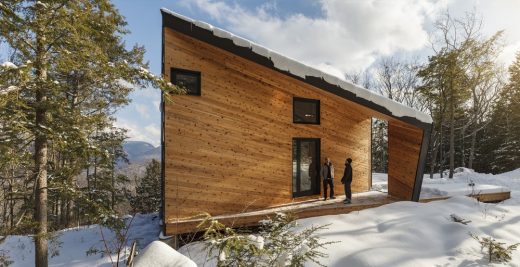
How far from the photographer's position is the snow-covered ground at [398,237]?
18.4 feet

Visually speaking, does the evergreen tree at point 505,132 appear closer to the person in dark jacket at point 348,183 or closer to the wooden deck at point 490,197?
the wooden deck at point 490,197

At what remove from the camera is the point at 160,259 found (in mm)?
2568

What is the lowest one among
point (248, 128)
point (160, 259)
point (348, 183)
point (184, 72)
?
point (348, 183)

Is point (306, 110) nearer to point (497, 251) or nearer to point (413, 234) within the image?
point (413, 234)

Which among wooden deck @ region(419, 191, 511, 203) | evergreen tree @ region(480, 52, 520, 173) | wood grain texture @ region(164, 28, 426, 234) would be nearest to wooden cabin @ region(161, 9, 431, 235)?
wood grain texture @ region(164, 28, 426, 234)

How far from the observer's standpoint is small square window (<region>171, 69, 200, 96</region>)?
7.38 meters

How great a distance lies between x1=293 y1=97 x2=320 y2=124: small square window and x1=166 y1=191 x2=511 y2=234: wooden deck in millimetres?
2768

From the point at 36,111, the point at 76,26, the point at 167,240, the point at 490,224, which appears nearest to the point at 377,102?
the point at 490,224

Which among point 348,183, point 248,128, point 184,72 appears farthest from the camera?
point 348,183

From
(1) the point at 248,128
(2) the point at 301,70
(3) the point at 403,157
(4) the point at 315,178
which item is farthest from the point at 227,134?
(3) the point at 403,157

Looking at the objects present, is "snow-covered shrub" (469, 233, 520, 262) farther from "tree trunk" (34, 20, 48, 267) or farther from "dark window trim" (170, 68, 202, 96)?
"tree trunk" (34, 20, 48, 267)

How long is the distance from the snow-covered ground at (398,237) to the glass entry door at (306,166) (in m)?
1.94

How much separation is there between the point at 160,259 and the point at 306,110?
788 cm

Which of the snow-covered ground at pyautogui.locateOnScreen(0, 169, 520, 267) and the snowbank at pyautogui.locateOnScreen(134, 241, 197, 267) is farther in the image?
the snow-covered ground at pyautogui.locateOnScreen(0, 169, 520, 267)
